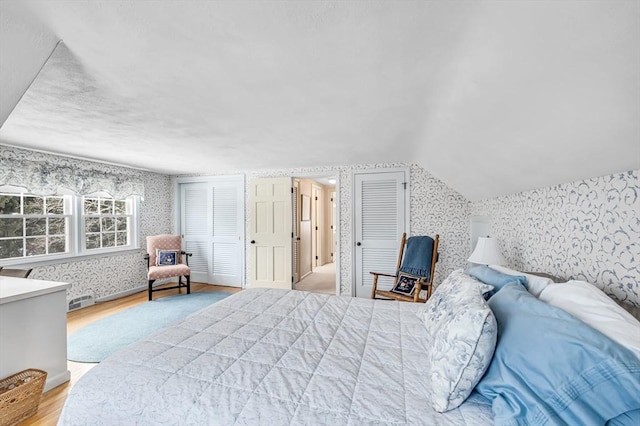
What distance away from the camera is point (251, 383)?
42.9 inches

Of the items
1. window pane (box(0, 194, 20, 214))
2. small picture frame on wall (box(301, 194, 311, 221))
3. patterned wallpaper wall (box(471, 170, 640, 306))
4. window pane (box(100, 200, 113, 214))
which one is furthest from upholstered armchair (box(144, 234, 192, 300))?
patterned wallpaper wall (box(471, 170, 640, 306))

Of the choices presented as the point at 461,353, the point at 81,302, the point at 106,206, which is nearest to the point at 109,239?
the point at 106,206

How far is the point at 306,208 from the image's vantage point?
5.71m

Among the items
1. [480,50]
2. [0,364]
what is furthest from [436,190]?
[0,364]

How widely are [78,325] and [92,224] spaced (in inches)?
60.0

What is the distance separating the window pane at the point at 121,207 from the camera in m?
4.40

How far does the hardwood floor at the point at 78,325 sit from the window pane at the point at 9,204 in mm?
1445

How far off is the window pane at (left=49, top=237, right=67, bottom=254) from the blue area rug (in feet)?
3.88

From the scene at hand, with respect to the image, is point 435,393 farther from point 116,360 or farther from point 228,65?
point 228,65

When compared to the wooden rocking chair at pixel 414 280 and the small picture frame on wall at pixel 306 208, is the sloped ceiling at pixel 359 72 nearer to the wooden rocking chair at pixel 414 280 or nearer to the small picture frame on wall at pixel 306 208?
the wooden rocking chair at pixel 414 280

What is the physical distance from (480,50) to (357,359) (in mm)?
1490

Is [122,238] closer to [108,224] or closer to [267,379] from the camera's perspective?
[108,224]

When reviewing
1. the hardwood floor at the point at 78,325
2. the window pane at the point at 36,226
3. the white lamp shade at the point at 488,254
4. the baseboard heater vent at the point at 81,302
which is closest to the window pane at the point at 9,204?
the window pane at the point at 36,226

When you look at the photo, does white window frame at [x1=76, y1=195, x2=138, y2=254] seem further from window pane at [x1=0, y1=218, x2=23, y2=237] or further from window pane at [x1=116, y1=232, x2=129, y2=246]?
window pane at [x1=0, y1=218, x2=23, y2=237]
